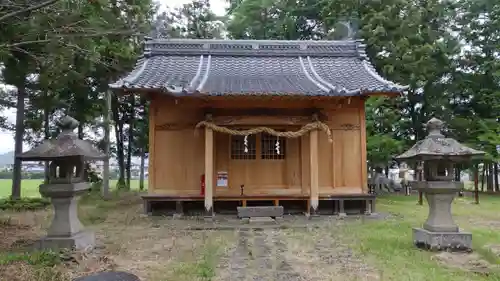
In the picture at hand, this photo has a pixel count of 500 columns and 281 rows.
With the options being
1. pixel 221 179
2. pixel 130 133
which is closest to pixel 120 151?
pixel 130 133

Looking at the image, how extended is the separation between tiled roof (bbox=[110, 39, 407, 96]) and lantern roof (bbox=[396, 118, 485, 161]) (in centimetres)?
320

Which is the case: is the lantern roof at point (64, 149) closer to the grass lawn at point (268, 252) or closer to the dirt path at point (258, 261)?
the grass lawn at point (268, 252)

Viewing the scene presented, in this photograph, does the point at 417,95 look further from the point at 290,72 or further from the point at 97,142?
the point at 97,142

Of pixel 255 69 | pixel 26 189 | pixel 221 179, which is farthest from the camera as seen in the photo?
pixel 26 189

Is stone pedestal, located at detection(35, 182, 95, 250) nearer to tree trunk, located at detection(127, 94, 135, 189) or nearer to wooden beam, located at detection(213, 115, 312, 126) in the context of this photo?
wooden beam, located at detection(213, 115, 312, 126)

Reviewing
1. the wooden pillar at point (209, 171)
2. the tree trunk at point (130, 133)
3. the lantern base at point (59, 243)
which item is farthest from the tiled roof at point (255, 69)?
the tree trunk at point (130, 133)

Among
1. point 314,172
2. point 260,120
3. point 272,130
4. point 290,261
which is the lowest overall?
point 290,261

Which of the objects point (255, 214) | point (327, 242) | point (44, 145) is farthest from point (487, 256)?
point (44, 145)

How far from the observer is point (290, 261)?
20.9 feet

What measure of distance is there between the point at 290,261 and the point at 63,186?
12.7 ft

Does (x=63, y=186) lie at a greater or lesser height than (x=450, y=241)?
greater

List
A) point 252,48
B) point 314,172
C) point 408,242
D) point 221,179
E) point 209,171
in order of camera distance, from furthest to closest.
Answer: point 252,48 → point 221,179 → point 314,172 → point 209,171 → point 408,242

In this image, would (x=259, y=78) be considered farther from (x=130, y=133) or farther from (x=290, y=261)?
(x=130, y=133)

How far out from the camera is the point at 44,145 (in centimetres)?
706
